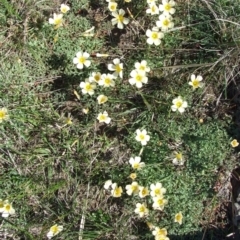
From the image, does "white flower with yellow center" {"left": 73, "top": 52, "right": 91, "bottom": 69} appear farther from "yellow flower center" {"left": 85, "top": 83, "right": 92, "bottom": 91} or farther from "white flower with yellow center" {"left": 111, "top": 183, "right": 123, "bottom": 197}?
"white flower with yellow center" {"left": 111, "top": 183, "right": 123, "bottom": 197}

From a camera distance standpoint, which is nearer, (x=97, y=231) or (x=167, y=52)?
(x=97, y=231)

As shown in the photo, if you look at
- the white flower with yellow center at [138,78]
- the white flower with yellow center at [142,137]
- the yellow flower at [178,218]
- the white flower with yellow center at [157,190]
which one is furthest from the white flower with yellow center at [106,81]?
the yellow flower at [178,218]

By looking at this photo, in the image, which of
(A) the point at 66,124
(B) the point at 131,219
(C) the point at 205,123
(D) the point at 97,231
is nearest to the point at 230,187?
(C) the point at 205,123

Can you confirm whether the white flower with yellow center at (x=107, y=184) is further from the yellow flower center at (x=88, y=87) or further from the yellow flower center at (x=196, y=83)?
the yellow flower center at (x=196, y=83)

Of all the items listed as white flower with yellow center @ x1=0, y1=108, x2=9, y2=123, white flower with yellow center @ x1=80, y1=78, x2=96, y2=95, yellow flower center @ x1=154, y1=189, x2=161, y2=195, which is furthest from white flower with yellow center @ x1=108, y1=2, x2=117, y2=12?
yellow flower center @ x1=154, y1=189, x2=161, y2=195

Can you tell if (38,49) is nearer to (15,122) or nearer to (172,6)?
(15,122)
